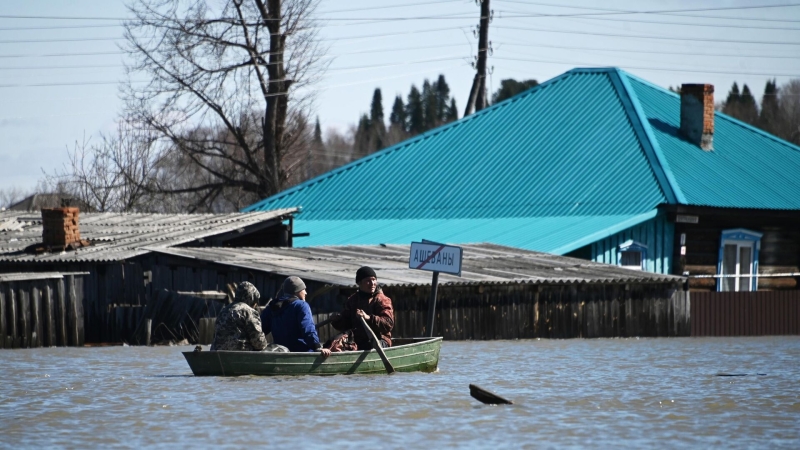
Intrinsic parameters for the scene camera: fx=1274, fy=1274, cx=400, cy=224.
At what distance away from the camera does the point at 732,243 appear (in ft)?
112

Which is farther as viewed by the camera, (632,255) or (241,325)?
(632,255)

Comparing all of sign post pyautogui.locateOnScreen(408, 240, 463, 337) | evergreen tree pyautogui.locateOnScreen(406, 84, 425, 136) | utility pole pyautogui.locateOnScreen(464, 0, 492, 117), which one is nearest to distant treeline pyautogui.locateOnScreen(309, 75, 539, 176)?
evergreen tree pyautogui.locateOnScreen(406, 84, 425, 136)

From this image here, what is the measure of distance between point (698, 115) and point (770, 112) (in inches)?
3290

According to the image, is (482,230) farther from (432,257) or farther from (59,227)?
(432,257)

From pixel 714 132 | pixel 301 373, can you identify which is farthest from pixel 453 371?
pixel 714 132

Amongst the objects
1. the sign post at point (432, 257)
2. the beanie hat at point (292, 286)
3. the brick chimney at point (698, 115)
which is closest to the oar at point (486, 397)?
the beanie hat at point (292, 286)

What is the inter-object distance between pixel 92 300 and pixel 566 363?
1008 centimetres

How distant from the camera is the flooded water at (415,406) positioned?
12117 mm

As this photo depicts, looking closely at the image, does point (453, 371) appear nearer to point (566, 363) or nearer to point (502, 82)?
point (566, 363)

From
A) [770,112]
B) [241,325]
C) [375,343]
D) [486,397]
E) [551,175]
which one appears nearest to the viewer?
[486,397]

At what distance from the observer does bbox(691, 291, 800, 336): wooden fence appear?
97.1 ft

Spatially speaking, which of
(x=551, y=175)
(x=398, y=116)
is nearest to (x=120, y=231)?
(x=551, y=175)

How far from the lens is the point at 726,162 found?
36.0 m

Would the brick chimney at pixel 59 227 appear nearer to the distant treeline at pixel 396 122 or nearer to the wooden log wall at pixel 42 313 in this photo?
the wooden log wall at pixel 42 313
